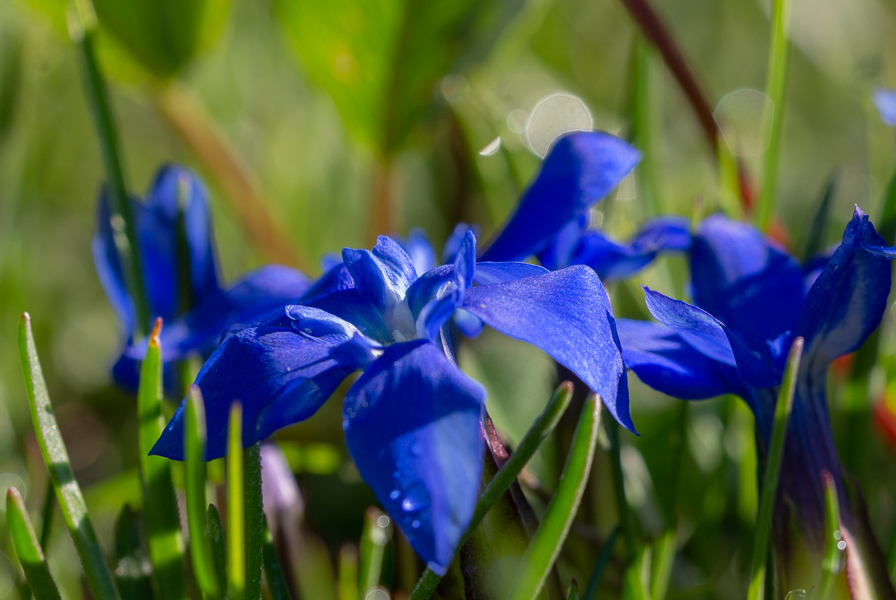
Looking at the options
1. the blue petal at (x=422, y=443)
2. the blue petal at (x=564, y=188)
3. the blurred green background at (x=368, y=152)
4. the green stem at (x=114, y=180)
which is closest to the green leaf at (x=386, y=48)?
the blurred green background at (x=368, y=152)

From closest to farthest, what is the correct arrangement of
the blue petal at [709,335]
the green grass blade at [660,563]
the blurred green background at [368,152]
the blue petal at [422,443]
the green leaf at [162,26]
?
the blue petal at [422,443]
the blue petal at [709,335]
the green grass blade at [660,563]
the blurred green background at [368,152]
the green leaf at [162,26]

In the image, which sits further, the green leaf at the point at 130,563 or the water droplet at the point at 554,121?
the water droplet at the point at 554,121

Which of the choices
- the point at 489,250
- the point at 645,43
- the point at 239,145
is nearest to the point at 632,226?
the point at 645,43

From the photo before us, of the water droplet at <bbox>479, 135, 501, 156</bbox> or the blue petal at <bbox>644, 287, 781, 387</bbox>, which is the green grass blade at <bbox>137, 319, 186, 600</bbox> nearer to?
the blue petal at <bbox>644, 287, 781, 387</bbox>

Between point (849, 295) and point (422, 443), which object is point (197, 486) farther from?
point (849, 295)

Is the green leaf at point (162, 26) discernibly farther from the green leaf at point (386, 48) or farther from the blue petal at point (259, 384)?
the blue petal at point (259, 384)

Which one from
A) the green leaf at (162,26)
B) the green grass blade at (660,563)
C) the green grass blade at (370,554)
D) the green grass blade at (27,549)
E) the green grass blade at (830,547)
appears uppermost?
the green leaf at (162,26)
